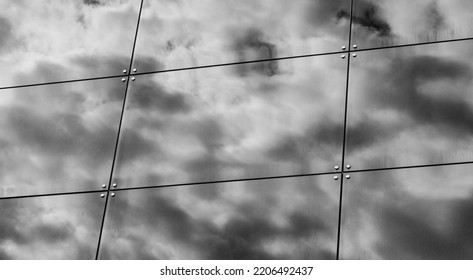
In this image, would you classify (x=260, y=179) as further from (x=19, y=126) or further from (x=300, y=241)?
(x=19, y=126)

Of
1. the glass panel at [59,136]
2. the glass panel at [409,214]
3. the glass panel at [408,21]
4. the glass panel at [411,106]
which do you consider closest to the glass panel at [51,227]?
the glass panel at [59,136]

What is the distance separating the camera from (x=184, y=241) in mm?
11648

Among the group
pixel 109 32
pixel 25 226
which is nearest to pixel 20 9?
pixel 109 32

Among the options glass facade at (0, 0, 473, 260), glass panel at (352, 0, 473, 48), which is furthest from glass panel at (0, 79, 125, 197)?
glass panel at (352, 0, 473, 48)

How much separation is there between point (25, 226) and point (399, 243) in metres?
5.24

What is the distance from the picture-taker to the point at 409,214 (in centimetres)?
1086

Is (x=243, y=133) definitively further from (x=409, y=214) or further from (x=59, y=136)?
(x=59, y=136)

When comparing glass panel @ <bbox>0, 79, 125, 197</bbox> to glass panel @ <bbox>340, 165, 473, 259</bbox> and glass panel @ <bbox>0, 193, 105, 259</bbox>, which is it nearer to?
glass panel @ <bbox>0, 193, 105, 259</bbox>

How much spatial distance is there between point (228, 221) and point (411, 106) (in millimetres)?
2819

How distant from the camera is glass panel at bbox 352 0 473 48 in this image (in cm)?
1205

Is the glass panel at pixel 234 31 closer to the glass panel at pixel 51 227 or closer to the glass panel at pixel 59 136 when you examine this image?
the glass panel at pixel 59 136

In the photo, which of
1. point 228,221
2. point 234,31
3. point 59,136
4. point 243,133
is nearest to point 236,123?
point 243,133

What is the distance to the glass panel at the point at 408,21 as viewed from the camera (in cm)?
1205

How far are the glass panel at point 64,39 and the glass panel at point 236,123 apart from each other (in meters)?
0.97
